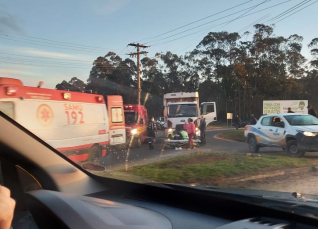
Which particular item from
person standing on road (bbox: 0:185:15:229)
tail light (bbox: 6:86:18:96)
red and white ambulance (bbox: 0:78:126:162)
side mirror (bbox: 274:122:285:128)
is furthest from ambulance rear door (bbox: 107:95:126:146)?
side mirror (bbox: 274:122:285:128)

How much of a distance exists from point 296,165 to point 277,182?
185cm

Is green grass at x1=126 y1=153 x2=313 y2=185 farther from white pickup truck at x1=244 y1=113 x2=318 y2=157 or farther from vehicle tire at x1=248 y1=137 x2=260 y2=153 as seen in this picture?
vehicle tire at x1=248 y1=137 x2=260 y2=153

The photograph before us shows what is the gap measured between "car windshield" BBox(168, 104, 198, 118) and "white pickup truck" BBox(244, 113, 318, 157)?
614 centimetres

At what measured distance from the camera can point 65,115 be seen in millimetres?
4082

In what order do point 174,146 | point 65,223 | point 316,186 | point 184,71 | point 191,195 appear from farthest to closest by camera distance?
point 174,146 → point 184,71 → point 316,186 → point 191,195 → point 65,223

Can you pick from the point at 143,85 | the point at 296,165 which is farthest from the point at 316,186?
the point at 143,85

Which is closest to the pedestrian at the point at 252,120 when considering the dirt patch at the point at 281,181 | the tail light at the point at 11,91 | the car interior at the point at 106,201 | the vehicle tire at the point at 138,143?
the vehicle tire at the point at 138,143

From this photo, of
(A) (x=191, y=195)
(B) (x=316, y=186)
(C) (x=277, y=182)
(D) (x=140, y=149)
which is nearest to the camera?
(A) (x=191, y=195)

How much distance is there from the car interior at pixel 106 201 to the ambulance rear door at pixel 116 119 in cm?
201

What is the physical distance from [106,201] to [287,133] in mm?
10672

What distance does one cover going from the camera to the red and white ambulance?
320cm

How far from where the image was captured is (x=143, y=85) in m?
6.14

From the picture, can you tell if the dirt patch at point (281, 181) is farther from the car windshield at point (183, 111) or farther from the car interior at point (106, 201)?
the car windshield at point (183, 111)

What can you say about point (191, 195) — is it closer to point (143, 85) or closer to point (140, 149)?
point (143, 85)
